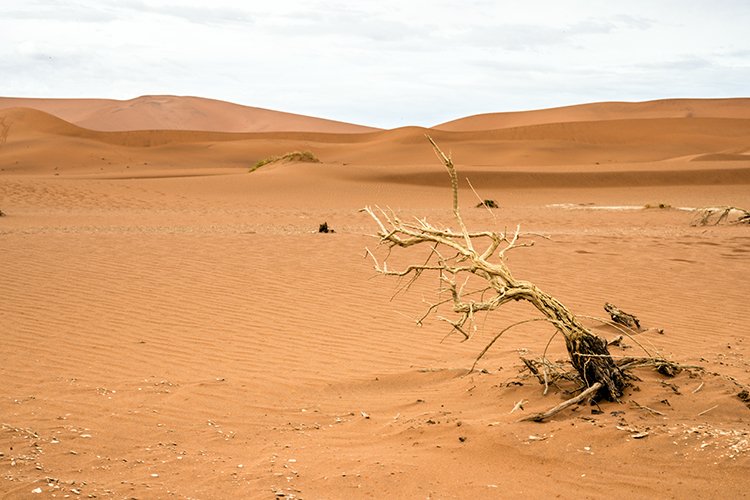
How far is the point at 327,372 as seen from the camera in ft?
21.2

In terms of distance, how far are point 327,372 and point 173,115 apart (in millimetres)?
123343

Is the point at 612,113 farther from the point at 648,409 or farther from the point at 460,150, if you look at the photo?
the point at 648,409

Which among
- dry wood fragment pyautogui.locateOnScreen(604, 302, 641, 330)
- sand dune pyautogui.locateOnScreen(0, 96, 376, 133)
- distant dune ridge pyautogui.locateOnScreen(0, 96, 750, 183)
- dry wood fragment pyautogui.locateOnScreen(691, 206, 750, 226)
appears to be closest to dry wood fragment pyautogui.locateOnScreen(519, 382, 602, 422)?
dry wood fragment pyautogui.locateOnScreen(604, 302, 641, 330)

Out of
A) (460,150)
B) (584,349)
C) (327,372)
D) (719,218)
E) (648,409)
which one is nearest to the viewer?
(648,409)

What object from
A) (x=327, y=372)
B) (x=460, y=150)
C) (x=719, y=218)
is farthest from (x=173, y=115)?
(x=327, y=372)

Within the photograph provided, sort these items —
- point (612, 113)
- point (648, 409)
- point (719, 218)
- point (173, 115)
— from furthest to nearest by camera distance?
point (173, 115)
point (612, 113)
point (719, 218)
point (648, 409)

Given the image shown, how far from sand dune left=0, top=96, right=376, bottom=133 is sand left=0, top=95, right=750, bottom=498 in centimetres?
10534

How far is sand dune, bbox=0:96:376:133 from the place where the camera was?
118188 mm

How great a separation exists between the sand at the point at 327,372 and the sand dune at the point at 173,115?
4147 inches

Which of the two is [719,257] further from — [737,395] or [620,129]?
[620,129]

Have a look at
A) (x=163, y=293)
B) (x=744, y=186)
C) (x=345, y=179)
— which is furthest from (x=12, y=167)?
(x=163, y=293)

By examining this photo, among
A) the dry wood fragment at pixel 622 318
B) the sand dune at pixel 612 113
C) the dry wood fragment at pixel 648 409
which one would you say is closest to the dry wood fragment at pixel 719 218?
the dry wood fragment at pixel 622 318

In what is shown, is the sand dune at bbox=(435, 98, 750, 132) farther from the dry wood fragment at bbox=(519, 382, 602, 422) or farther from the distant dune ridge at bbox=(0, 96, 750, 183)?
the dry wood fragment at bbox=(519, 382, 602, 422)

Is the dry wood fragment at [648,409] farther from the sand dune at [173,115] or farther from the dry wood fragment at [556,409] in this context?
the sand dune at [173,115]
